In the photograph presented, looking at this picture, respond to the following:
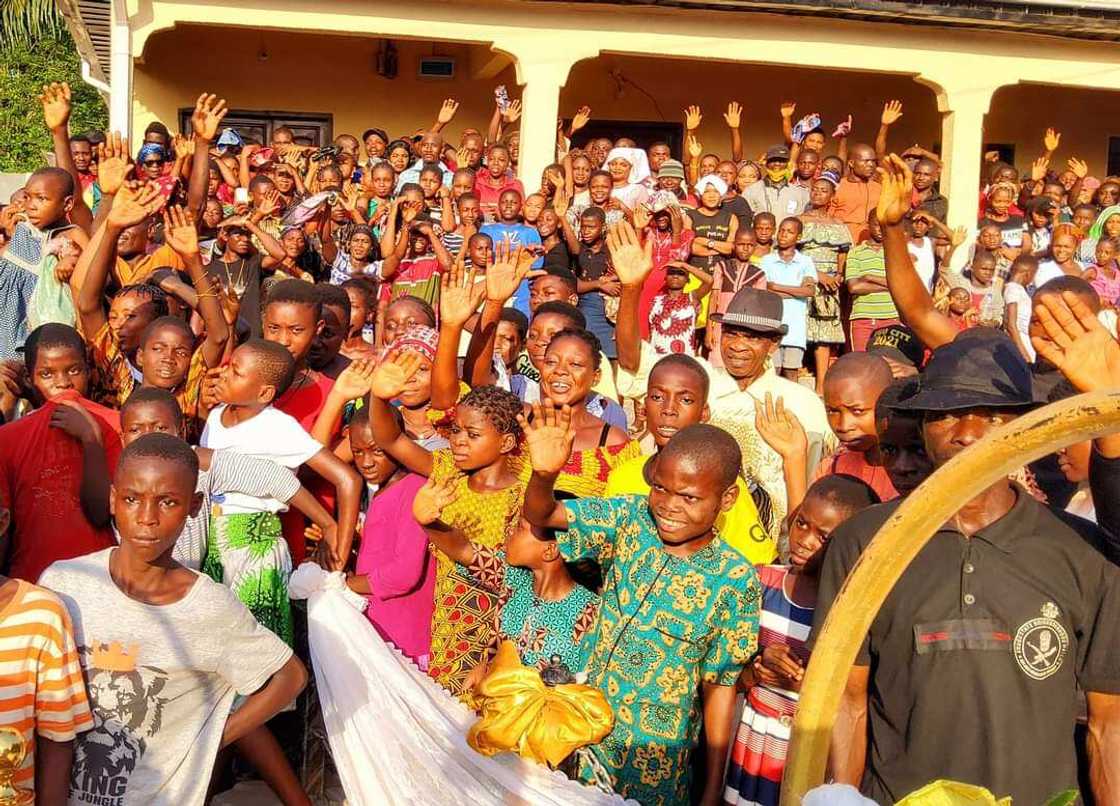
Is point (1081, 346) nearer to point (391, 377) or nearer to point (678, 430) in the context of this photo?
point (678, 430)

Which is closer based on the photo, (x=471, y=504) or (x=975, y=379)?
(x=975, y=379)

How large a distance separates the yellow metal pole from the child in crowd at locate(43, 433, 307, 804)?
189 cm

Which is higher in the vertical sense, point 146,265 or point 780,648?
point 146,265

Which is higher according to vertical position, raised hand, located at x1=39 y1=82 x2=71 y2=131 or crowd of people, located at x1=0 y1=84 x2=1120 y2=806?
raised hand, located at x1=39 y1=82 x2=71 y2=131

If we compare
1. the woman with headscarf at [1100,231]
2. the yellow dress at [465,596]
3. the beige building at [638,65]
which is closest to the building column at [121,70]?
the beige building at [638,65]

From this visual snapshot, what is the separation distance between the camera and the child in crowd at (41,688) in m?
2.77

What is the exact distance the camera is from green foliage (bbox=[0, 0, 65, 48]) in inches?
893

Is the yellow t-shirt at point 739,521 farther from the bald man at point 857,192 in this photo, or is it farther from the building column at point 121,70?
the building column at point 121,70

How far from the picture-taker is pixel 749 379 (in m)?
4.71

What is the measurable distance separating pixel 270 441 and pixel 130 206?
140 centimetres

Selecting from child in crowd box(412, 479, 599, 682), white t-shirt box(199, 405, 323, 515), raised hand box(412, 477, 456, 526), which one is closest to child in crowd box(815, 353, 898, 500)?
child in crowd box(412, 479, 599, 682)

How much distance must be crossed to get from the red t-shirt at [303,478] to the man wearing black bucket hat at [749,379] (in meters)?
1.28

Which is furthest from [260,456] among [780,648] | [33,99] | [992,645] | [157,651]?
[33,99]

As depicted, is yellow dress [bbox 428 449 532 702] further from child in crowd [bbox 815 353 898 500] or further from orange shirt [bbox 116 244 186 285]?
orange shirt [bbox 116 244 186 285]
